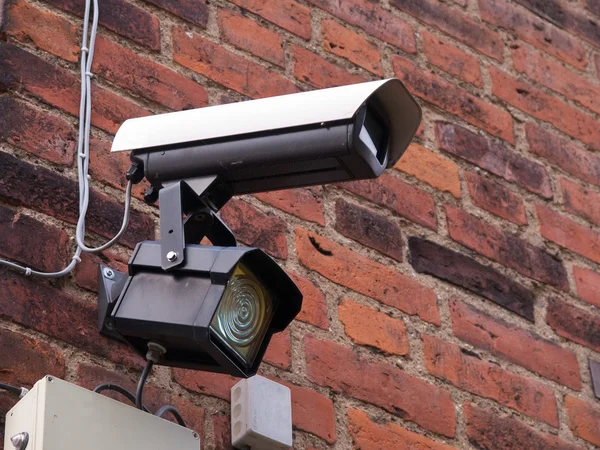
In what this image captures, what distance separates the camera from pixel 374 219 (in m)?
1.92

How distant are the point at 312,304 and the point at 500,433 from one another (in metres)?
0.37

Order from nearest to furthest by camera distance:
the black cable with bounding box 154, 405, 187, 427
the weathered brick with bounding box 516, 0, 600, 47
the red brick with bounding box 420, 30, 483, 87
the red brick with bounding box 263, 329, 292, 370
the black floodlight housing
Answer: the black floodlight housing < the black cable with bounding box 154, 405, 187, 427 < the red brick with bounding box 263, 329, 292, 370 < the red brick with bounding box 420, 30, 483, 87 < the weathered brick with bounding box 516, 0, 600, 47

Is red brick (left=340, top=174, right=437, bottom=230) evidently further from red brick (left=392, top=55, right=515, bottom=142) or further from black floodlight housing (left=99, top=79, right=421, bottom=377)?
black floodlight housing (left=99, top=79, right=421, bottom=377)

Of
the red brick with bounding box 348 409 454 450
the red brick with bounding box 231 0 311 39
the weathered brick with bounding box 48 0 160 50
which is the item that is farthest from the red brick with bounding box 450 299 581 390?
the weathered brick with bounding box 48 0 160 50

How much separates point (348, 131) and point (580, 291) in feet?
3.29

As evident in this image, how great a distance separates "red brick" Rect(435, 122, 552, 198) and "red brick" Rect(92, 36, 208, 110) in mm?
512

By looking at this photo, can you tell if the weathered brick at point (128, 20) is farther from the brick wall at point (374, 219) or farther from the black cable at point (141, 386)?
the black cable at point (141, 386)

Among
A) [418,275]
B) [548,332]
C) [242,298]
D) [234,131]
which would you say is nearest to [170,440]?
[242,298]

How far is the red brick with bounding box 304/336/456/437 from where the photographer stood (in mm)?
1703

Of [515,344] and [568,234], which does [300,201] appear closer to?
[515,344]

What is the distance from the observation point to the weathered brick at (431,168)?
204cm

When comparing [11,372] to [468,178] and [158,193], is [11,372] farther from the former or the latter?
[468,178]

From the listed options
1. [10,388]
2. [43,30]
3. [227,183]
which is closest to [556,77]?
[43,30]

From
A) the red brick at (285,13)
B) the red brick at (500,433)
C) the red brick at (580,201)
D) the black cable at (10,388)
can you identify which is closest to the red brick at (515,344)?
the red brick at (500,433)
